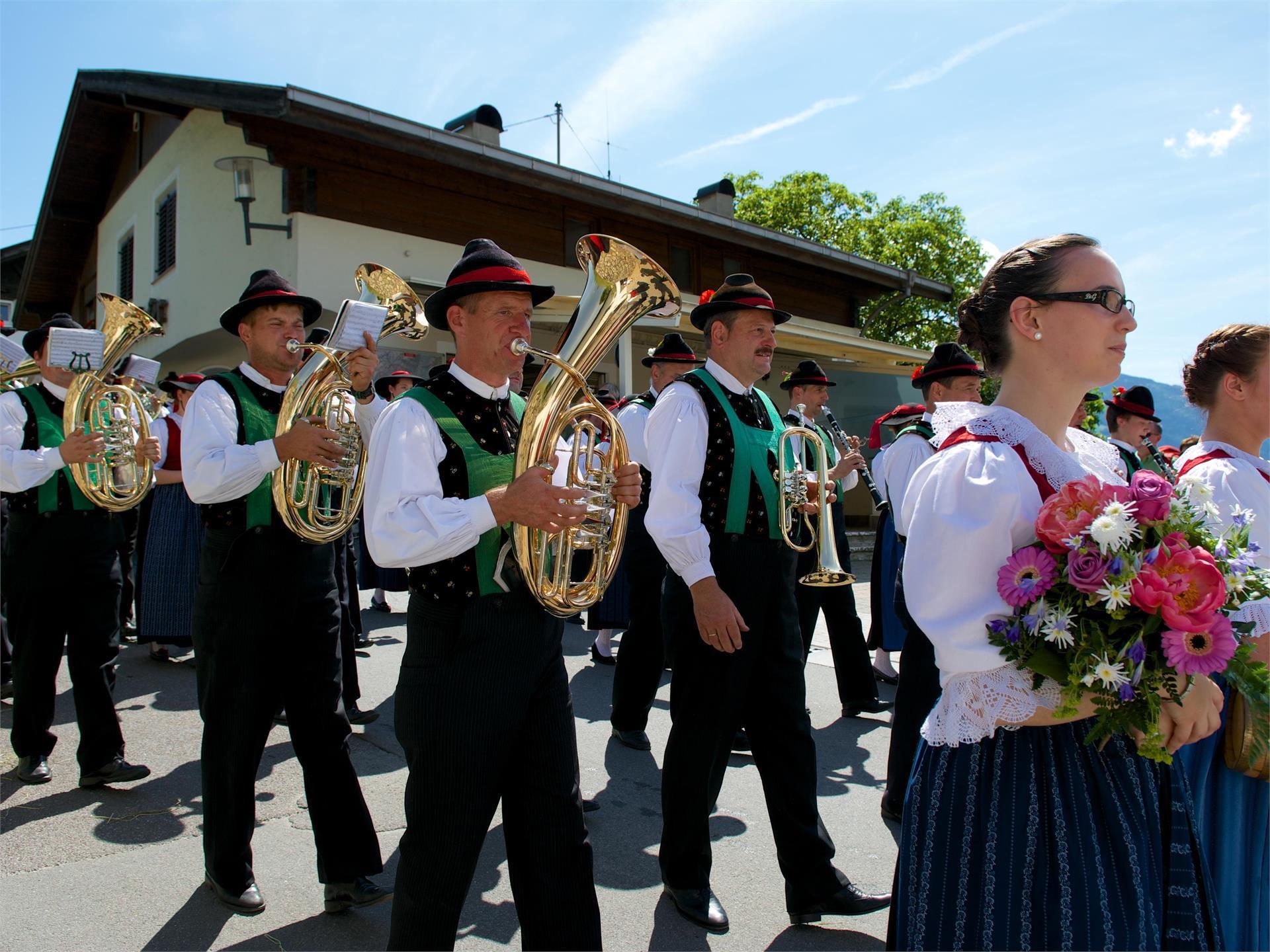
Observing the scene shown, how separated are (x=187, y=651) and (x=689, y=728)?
17.7 ft

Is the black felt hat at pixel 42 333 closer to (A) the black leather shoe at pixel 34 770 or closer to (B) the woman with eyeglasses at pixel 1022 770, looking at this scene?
(A) the black leather shoe at pixel 34 770

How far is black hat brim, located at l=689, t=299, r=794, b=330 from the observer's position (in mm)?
3641

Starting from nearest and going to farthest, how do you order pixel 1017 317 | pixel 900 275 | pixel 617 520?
pixel 1017 317, pixel 617 520, pixel 900 275

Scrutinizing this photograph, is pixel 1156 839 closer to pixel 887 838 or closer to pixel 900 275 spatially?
pixel 887 838

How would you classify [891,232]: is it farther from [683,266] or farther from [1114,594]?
[1114,594]

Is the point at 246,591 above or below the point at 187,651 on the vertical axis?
above

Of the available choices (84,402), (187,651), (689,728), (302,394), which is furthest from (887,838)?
(187,651)

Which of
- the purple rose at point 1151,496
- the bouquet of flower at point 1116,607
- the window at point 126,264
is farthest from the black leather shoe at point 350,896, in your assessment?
the window at point 126,264

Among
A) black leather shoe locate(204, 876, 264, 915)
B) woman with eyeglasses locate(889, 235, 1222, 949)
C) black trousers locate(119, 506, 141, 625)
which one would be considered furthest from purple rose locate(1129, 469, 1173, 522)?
black trousers locate(119, 506, 141, 625)

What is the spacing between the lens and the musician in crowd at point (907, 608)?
386 cm

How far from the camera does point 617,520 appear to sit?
2799 mm

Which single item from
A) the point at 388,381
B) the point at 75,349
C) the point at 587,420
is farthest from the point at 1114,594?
the point at 388,381

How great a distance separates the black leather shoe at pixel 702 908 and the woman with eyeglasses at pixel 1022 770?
4.40 feet

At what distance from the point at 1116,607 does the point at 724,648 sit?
1683mm
